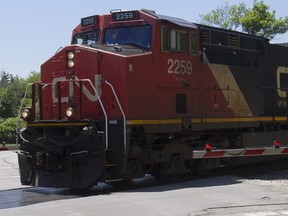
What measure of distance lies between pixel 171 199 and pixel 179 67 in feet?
11.8

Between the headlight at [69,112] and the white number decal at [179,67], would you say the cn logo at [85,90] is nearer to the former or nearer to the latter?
the headlight at [69,112]

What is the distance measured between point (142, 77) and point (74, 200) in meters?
3.10

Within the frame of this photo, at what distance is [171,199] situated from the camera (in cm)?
897

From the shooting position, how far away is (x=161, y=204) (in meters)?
8.53

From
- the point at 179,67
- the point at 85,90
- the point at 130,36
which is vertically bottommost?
the point at 85,90

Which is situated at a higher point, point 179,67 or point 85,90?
point 179,67

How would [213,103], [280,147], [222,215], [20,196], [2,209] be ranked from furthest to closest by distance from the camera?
[280,147], [213,103], [20,196], [2,209], [222,215]

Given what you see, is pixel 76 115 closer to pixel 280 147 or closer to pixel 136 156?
pixel 136 156

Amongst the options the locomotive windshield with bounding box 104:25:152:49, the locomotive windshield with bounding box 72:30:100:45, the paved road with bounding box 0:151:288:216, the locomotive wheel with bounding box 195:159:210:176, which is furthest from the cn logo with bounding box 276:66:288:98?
the locomotive windshield with bounding box 72:30:100:45

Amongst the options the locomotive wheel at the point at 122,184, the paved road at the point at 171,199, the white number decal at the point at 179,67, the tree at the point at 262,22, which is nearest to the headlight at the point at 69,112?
the paved road at the point at 171,199

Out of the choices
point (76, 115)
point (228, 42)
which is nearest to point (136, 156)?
point (76, 115)

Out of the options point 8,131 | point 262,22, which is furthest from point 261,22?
point 8,131

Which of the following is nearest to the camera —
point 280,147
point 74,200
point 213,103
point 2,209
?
point 2,209

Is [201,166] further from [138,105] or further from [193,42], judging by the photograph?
[193,42]
